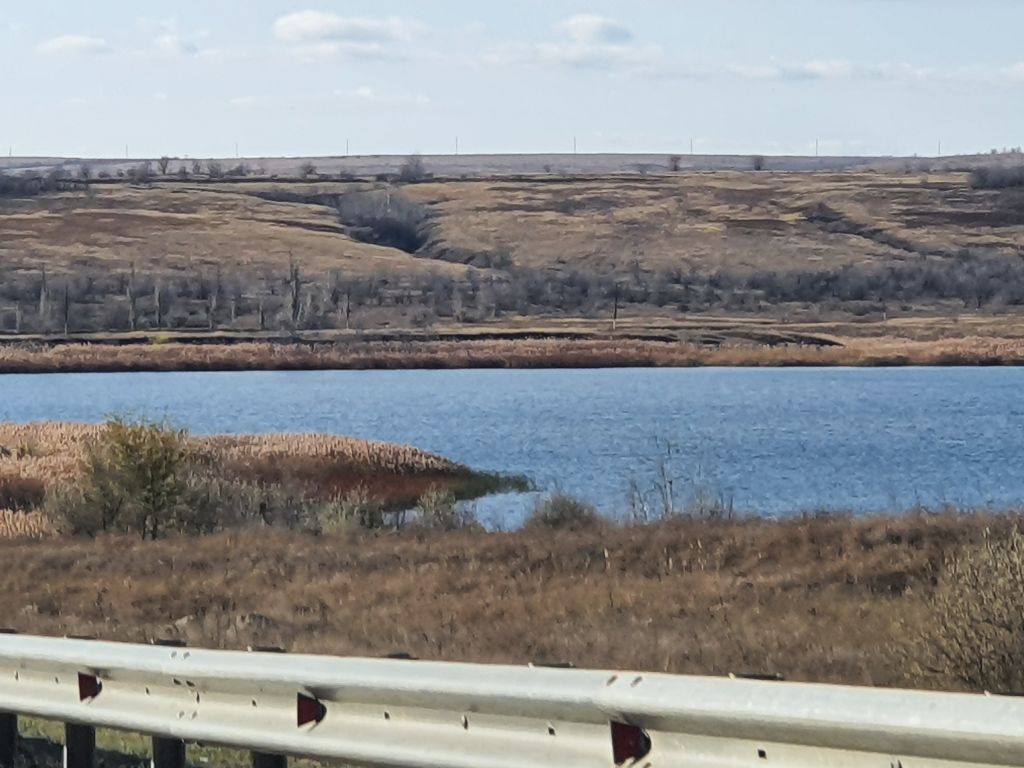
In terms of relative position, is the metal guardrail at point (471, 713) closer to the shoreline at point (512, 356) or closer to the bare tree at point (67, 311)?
the shoreline at point (512, 356)

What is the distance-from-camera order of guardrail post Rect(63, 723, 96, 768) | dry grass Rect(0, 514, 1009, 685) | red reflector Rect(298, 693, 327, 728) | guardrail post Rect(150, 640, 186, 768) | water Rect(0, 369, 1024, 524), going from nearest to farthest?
red reflector Rect(298, 693, 327, 728) → guardrail post Rect(150, 640, 186, 768) → guardrail post Rect(63, 723, 96, 768) → dry grass Rect(0, 514, 1009, 685) → water Rect(0, 369, 1024, 524)

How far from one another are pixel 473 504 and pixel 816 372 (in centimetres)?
4193

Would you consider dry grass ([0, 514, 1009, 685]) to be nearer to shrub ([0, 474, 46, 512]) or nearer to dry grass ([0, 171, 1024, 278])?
shrub ([0, 474, 46, 512])

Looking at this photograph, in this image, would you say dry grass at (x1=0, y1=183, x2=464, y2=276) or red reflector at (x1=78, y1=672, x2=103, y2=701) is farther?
dry grass at (x1=0, y1=183, x2=464, y2=276)

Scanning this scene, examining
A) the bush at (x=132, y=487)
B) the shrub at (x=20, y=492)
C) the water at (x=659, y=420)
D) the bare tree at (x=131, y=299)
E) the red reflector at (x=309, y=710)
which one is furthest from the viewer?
the bare tree at (x=131, y=299)

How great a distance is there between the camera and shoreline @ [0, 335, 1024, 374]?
7581 cm

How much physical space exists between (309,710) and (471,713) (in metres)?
0.78

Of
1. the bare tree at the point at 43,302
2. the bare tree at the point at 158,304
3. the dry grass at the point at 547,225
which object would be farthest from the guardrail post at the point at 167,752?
the dry grass at the point at 547,225

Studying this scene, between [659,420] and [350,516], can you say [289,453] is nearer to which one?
[350,516]

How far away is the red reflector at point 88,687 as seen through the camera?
677 centimetres

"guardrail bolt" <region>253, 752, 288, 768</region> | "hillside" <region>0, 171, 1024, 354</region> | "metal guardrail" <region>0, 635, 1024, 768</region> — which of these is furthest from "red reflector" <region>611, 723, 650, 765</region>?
"hillside" <region>0, 171, 1024, 354</region>

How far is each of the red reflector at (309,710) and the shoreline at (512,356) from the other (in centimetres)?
6992

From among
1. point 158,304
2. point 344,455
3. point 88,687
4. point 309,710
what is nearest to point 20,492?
point 344,455

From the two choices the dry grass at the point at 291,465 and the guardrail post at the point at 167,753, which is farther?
the dry grass at the point at 291,465
